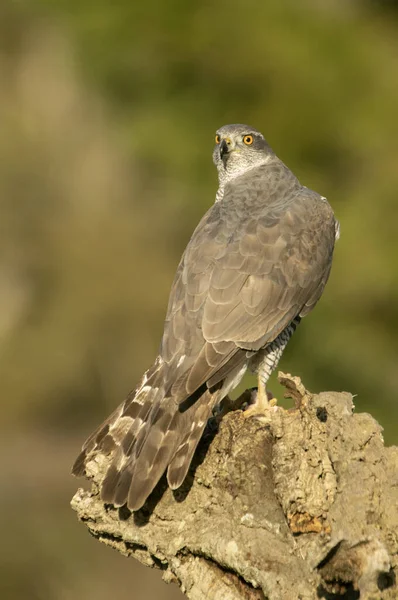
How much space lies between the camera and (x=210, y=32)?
13.4 metres

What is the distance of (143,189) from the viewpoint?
13.0 metres

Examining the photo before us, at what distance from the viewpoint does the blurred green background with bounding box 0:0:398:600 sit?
12.0 meters

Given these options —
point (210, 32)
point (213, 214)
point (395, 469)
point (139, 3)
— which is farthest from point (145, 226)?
point (395, 469)

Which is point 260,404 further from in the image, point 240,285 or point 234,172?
point 234,172

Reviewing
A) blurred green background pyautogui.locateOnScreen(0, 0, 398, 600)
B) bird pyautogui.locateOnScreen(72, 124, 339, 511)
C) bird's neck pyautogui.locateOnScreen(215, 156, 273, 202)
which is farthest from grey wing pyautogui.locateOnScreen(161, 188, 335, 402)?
blurred green background pyautogui.locateOnScreen(0, 0, 398, 600)

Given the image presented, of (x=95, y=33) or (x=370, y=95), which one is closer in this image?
(x=370, y=95)

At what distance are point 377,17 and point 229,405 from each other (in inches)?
395

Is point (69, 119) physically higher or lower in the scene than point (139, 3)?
lower

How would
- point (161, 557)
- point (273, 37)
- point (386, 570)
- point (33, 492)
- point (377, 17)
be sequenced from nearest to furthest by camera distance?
1. point (386, 570)
2. point (161, 557)
3. point (33, 492)
4. point (273, 37)
5. point (377, 17)

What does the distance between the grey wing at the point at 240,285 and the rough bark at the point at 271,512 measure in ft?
1.16

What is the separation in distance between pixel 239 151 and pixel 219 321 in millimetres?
1723

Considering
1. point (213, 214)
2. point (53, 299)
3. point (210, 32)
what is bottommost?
point (213, 214)

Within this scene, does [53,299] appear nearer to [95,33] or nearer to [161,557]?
[95,33]

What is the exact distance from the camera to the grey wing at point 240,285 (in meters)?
5.16
